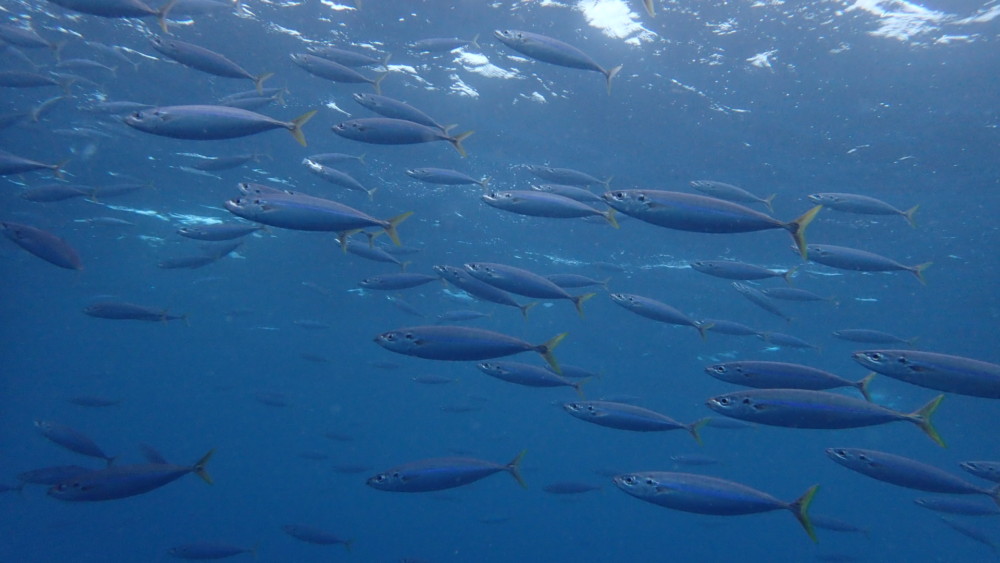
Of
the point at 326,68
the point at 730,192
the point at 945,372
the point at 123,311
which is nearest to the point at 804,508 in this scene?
the point at 945,372

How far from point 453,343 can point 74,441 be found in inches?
249

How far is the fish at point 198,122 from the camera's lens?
14.1ft

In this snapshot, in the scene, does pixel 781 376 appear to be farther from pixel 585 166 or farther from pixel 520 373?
pixel 585 166

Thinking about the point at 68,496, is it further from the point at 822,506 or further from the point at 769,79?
the point at 822,506

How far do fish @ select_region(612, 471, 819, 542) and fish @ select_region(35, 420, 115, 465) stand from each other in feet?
22.6

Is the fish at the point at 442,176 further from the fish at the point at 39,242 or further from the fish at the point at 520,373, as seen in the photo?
the fish at the point at 39,242

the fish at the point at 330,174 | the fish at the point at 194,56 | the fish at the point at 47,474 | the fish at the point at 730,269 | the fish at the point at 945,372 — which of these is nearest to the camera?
the fish at the point at 945,372

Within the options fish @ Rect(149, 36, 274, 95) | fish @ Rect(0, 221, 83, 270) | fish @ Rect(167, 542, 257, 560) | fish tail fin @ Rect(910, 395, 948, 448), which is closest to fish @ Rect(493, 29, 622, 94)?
fish @ Rect(149, 36, 274, 95)

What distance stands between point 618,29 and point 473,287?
303 inches

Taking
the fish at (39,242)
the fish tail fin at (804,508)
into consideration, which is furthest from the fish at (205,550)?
the fish tail fin at (804,508)

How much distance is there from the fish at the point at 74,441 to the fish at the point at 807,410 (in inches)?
304

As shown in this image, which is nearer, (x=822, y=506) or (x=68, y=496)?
(x=68, y=496)

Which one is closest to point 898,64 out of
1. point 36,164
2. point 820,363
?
point 36,164

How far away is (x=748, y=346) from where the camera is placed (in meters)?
30.2
